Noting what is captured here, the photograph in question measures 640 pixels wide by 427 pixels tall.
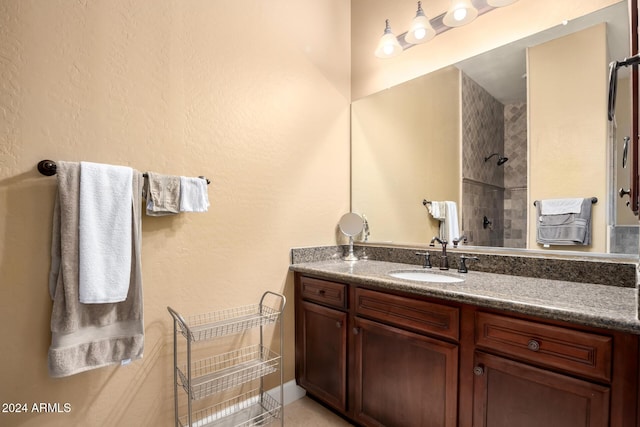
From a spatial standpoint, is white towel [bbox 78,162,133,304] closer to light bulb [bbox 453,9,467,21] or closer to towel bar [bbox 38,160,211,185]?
towel bar [bbox 38,160,211,185]

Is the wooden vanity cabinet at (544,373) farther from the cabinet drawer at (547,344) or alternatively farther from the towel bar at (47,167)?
the towel bar at (47,167)

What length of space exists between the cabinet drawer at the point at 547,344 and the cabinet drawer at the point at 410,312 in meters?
0.10

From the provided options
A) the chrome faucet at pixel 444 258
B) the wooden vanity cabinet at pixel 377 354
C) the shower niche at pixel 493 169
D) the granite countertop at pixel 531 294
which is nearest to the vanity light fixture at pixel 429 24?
the shower niche at pixel 493 169

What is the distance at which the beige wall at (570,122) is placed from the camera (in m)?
1.40

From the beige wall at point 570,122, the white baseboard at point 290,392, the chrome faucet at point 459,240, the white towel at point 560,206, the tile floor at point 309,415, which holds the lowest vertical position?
the tile floor at point 309,415

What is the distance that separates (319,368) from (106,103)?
179cm

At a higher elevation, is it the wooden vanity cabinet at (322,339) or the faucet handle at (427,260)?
the faucet handle at (427,260)

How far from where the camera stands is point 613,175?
4.50 ft

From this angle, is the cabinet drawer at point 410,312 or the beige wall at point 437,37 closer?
the cabinet drawer at point 410,312

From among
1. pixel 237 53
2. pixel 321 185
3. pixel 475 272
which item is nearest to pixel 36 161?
pixel 237 53

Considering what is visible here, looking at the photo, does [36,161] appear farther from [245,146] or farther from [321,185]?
[321,185]

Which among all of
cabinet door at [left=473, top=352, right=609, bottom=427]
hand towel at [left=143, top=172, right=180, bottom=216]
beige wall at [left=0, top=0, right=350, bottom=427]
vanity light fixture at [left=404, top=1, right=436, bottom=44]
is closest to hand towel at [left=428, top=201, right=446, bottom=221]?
beige wall at [left=0, top=0, right=350, bottom=427]

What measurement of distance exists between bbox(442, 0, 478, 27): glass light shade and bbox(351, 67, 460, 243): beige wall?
265 millimetres

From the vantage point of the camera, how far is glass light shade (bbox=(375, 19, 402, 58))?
2051mm
